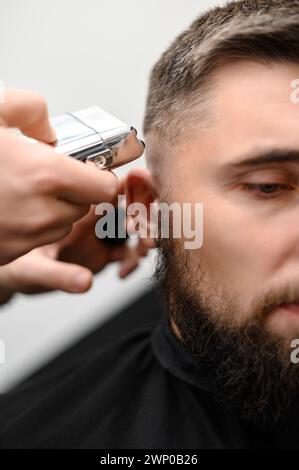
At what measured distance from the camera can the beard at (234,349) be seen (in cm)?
83

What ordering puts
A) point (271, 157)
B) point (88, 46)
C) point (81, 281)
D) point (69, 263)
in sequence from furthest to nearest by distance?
point (88, 46), point (69, 263), point (81, 281), point (271, 157)

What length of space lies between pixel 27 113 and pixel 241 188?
1.14ft

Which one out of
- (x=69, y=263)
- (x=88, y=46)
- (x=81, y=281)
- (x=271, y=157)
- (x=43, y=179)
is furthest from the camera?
(x=88, y=46)

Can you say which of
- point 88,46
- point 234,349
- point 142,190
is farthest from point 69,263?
point 88,46

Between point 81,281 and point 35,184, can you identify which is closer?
point 35,184

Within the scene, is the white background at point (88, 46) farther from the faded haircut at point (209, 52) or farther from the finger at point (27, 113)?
the finger at point (27, 113)

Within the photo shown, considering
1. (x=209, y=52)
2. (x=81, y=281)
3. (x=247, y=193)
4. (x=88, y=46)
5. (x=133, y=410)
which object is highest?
(x=88, y=46)

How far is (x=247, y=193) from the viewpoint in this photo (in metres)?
0.83

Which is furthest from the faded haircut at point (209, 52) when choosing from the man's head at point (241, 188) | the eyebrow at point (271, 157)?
the eyebrow at point (271, 157)

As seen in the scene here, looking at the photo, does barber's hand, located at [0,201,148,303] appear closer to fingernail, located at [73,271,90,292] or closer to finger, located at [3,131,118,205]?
fingernail, located at [73,271,90,292]

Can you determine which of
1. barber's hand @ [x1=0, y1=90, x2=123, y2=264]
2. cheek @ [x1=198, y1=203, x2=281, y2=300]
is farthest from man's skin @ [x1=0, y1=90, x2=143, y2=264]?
cheek @ [x1=198, y1=203, x2=281, y2=300]

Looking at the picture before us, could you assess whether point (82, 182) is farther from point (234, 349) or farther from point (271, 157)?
point (234, 349)

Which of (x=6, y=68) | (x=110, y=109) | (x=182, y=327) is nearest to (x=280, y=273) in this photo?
(x=182, y=327)
